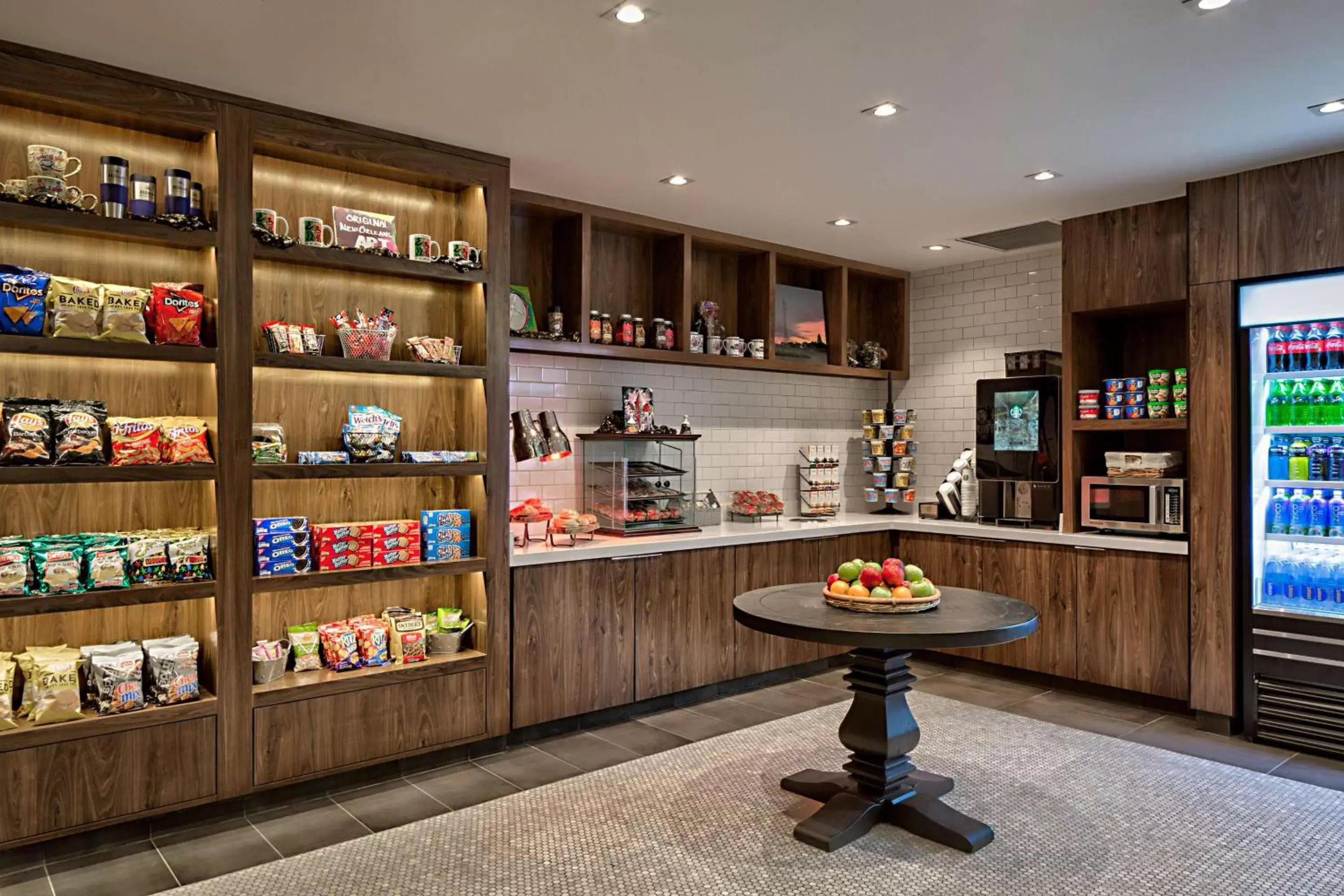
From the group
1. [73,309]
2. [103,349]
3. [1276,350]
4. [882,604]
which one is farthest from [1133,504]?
[73,309]

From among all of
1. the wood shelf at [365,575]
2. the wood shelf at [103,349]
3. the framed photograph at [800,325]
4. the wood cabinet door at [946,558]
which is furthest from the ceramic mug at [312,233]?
the wood cabinet door at [946,558]

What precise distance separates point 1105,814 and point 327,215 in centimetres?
411

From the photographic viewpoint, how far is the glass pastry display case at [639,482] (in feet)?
16.5

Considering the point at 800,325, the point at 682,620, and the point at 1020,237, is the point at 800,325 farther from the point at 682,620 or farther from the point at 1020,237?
the point at 682,620

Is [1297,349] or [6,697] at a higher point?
[1297,349]

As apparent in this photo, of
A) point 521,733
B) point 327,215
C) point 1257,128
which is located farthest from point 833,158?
point 521,733

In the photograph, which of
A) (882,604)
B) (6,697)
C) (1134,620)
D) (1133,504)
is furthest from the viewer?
(1133,504)

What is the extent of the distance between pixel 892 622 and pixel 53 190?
332 cm

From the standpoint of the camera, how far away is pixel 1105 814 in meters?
3.46

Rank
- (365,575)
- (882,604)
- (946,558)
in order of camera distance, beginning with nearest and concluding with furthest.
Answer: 1. (882,604)
2. (365,575)
3. (946,558)

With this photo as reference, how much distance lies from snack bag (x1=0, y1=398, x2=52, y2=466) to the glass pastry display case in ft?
8.62

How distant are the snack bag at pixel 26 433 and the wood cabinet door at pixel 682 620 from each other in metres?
2.63

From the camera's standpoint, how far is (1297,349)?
429 cm

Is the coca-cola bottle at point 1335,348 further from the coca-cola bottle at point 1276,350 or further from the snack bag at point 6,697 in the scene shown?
the snack bag at point 6,697
